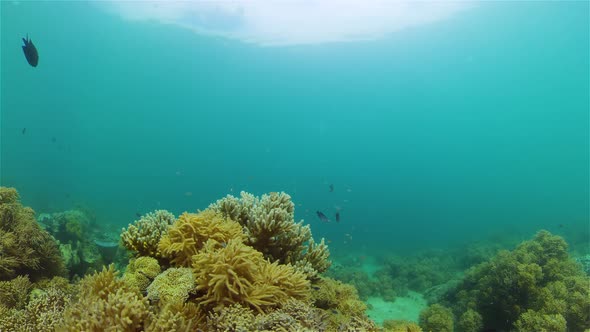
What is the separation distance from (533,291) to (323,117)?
120m

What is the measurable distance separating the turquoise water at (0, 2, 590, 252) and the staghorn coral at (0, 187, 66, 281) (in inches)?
1245

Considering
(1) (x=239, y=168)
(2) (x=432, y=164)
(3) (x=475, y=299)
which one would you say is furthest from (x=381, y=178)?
(3) (x=475, y=299)

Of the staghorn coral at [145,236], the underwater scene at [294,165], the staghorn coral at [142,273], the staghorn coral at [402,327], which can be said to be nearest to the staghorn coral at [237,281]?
the underwater scene at [294,165]

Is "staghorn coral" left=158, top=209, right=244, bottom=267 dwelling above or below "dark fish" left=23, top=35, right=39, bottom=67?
below

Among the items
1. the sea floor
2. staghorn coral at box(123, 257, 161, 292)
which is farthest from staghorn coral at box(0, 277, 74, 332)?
the sea floor

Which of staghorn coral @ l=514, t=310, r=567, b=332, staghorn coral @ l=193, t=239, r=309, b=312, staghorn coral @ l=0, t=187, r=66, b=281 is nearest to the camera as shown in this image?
staghorn coral @ l=193, t=239, r=309, b=312

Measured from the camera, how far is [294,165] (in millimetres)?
142500

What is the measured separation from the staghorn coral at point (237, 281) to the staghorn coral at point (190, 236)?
1.24 feet

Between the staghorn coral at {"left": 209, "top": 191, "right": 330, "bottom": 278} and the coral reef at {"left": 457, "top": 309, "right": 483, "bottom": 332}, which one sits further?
the coral reef at {"left": 457, "top": 309, "right": 483, "bottom": 332}

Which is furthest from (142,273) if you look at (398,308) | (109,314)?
(398,308)

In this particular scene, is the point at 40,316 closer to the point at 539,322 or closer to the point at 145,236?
the point at 145,236

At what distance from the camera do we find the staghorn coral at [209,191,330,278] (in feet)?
14.1

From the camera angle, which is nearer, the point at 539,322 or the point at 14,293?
the point at 14,293

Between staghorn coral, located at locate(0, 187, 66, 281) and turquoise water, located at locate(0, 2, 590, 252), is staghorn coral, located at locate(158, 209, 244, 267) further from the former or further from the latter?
turquoise water, located at locate(0, 2, 590, 252)
